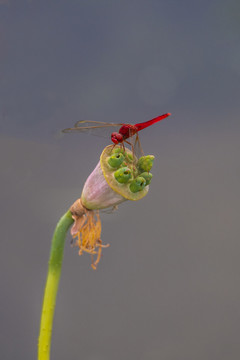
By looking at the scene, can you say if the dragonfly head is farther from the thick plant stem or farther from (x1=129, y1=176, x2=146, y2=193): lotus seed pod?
the thick plant stem

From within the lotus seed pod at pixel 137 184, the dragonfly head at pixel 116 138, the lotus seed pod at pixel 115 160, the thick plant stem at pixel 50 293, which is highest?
the dragonfly head at pixel 116 138

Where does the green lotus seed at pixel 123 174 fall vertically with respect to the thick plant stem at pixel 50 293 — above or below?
above

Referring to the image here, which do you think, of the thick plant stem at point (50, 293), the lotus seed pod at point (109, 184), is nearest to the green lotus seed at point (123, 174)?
the lotus seed pod at point (109, 184)

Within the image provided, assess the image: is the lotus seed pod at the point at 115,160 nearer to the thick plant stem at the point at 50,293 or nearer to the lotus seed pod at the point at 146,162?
the lotus seed pod at the point at 146,162

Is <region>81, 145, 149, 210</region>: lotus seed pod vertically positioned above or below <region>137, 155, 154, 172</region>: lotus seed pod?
below

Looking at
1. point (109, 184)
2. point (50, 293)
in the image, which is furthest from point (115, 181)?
point (50, 293)

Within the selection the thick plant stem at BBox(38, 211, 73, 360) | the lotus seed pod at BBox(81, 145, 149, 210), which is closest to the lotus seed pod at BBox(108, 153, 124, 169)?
the lotus seed pod at BBox(81, 145, 149, 210)

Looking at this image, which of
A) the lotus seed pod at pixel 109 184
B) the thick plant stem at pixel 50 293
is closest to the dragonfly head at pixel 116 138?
the lotus seed pod at pixel 109 184
